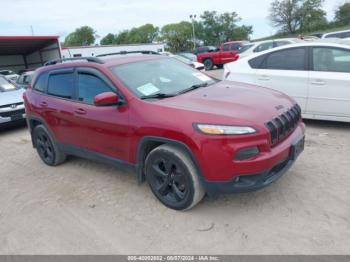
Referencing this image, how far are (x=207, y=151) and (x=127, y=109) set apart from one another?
112cm

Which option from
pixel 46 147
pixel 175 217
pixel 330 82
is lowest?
pixel 175 217

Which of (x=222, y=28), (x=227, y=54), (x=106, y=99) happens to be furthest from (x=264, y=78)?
(x=222, y=28)

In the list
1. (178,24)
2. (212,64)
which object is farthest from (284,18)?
(212,64)

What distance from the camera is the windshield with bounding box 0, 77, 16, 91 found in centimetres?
921

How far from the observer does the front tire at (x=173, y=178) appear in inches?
131

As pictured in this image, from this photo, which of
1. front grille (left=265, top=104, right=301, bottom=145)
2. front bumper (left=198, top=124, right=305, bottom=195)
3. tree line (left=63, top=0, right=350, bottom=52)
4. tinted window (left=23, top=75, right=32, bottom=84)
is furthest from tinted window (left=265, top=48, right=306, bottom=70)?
tree line (left=63, top=0, right=350, bottom=52)

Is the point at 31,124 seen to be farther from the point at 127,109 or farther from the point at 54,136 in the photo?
the point at 127,109

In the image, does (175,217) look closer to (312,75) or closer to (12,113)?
(312,75)

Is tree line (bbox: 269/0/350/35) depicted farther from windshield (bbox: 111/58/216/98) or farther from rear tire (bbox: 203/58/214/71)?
windshield (bbox: 111/58/216/98)

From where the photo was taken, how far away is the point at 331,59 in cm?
568

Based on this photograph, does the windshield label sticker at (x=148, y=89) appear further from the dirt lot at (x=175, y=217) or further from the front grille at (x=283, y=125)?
the front grille at (x=283, y=125)

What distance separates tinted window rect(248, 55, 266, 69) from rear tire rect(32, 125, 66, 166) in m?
3.97

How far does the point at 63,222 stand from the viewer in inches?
142

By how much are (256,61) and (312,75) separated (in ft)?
3.94
